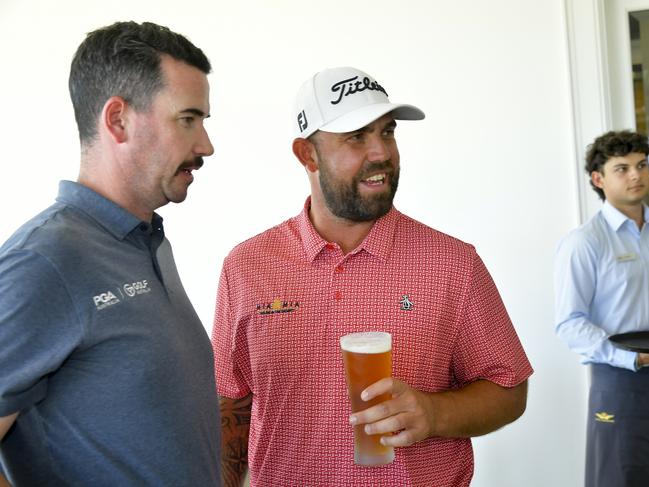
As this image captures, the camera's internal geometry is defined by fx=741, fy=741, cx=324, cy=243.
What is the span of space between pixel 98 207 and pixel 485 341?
771 mm

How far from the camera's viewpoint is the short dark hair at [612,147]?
271 centimetres

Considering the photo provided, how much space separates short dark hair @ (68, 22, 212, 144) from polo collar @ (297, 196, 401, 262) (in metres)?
0.50

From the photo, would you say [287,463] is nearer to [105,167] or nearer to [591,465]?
[105,167]

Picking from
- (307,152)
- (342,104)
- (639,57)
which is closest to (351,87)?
(342,104)

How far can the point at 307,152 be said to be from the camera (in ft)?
5.33

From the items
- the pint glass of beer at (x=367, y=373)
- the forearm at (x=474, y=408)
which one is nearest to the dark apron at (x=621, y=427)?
the forearm at (x=474, y=408)

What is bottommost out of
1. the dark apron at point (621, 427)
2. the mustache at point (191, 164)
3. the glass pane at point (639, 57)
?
the dark apron at point (621, 427)

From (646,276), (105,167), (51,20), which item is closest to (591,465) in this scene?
(646,276)

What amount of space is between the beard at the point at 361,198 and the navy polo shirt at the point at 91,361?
0.50m

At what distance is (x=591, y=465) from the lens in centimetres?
271

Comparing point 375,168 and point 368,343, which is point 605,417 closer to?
point 375,168

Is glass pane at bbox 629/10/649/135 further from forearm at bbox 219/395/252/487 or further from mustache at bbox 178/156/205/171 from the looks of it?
mustache at bbox 178/156/205/171

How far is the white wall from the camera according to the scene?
116 inches

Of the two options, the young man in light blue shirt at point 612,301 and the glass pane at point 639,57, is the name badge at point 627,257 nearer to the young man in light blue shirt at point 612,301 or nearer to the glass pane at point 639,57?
the young man in light blue shirt at point 612,301
